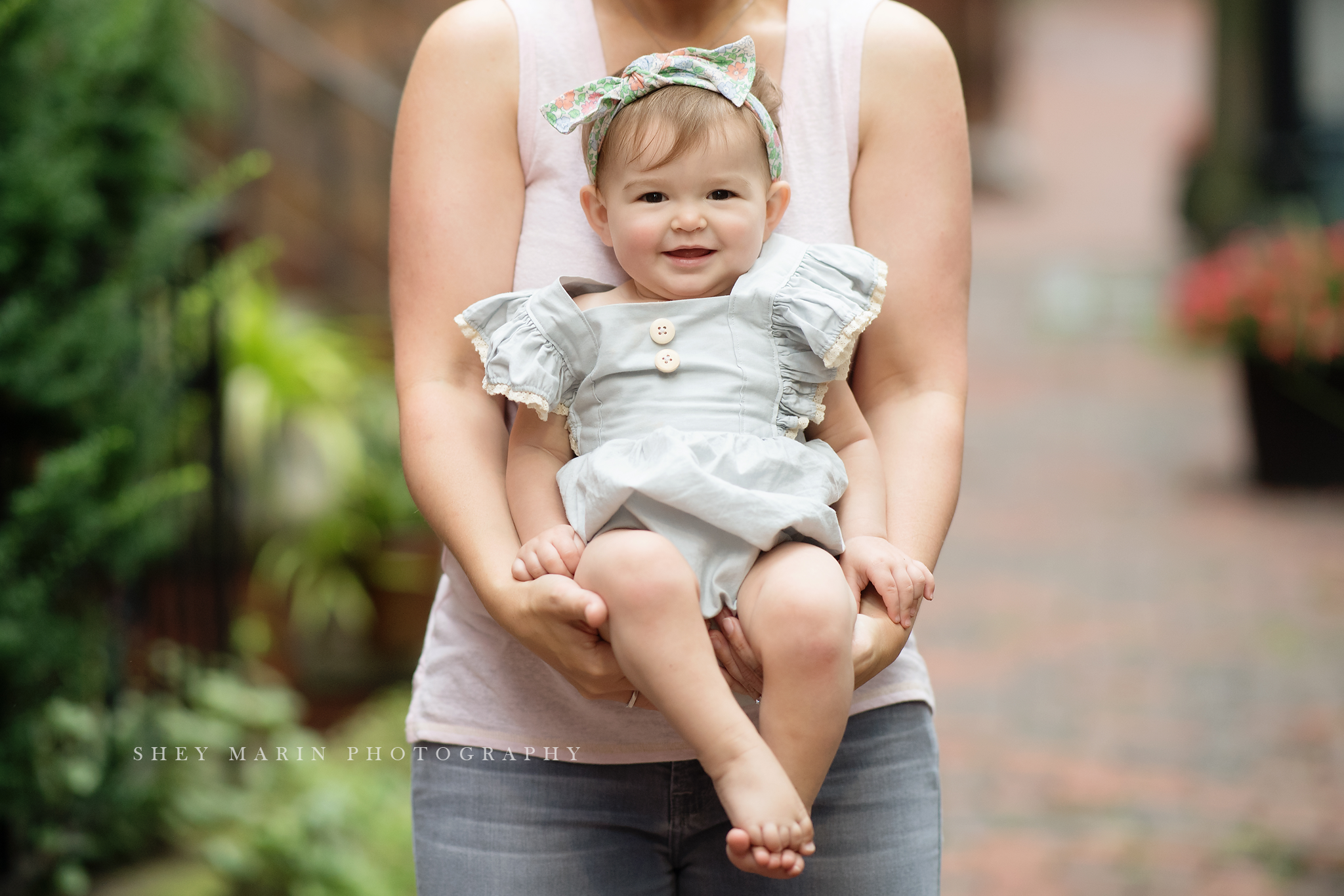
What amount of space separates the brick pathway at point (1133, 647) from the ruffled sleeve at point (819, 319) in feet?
9.77

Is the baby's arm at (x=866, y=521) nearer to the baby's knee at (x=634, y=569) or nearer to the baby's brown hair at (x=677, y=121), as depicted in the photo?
the baby's knee at (x=634, y=569)

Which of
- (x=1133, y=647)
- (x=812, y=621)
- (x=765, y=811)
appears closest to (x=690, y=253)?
(x=812, y=621)

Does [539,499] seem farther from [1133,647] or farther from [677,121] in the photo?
[1133,647]

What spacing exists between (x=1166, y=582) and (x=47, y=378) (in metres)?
5.33

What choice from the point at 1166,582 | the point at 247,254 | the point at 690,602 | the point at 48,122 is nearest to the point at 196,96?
the point at 247,254

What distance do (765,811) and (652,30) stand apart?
101cm

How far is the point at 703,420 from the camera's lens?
1738 millimetres

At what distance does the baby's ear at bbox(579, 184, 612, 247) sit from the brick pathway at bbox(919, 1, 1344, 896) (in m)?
3.15

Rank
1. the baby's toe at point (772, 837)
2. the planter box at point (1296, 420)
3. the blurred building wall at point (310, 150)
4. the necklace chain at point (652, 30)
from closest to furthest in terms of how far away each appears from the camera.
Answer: the baby's toe at point (772, 837)
the necklace chain at point (652, 30)
the blurred building wall at point (310, 150)
the planter box at point (1296, 420)

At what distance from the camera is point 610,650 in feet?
5.38

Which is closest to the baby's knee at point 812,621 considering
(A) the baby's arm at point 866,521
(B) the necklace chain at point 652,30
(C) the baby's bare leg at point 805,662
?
(C) the baby's bare leg at point 805,662

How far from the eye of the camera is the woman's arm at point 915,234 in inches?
70.8

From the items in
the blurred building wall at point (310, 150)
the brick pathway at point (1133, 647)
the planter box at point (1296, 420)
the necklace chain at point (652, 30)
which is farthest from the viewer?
the planter box at point (1296, 420)

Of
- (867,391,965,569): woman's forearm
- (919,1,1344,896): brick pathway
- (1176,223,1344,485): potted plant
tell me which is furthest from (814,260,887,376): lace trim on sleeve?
(1176,223,1344,485): potted plant
